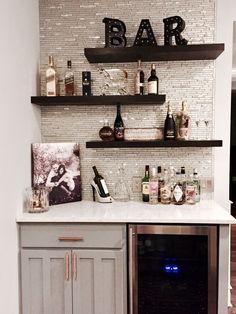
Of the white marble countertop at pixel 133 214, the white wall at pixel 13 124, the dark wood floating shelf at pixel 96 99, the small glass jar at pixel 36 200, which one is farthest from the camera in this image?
the dark wood floating shelf at pixel 96 99

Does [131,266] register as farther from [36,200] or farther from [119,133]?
[119,133]

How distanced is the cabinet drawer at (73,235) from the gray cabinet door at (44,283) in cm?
7

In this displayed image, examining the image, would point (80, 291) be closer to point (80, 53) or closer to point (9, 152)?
point (9, 152)

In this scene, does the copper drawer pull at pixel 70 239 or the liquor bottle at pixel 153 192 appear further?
the liquor bottle at pixel 153 192

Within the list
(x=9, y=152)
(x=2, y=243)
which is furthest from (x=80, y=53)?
(x=2, y=243)

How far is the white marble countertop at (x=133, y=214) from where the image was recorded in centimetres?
210

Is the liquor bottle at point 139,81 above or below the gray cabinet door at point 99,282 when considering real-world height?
above

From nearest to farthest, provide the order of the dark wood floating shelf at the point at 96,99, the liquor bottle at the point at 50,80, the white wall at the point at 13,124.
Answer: the white wall at the point at 13,124 → the dark wood floating shelf at the point at 96,99 → the liquor bottle at the point at 50,80

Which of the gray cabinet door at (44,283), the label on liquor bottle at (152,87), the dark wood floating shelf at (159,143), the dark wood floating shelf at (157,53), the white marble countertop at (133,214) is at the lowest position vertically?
the gray cabinet door at (44,283)

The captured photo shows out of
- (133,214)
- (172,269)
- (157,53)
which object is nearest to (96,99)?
(157,53)

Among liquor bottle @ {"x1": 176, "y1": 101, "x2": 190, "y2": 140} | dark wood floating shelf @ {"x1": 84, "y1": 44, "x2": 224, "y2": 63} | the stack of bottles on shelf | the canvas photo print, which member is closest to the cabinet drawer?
the canvas photo print

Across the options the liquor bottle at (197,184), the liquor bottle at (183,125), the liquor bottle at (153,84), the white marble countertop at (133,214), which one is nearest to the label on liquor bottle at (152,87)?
the liquor bottle at (153,84)

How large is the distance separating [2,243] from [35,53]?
145cm

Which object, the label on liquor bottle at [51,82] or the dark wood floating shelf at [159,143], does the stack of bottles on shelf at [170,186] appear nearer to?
the dark wood floating shelf at [159,143]
